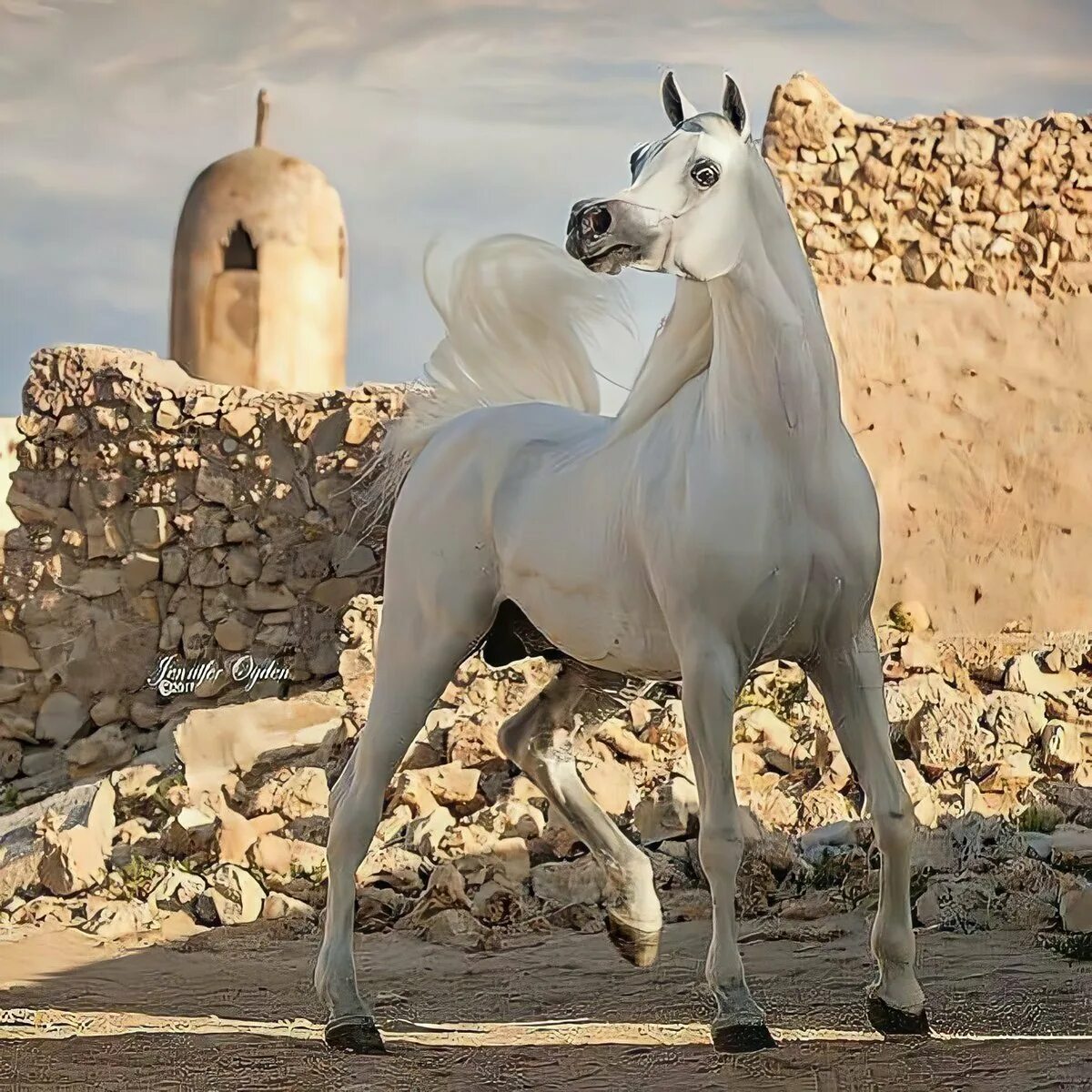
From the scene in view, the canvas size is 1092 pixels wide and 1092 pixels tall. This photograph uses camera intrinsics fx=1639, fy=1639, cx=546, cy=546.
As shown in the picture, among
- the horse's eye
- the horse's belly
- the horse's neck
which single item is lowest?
the horse's belly

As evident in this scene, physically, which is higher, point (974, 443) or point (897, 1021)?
point (974, 443)

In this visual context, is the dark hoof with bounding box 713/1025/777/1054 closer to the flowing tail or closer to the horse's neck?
the horse's neck

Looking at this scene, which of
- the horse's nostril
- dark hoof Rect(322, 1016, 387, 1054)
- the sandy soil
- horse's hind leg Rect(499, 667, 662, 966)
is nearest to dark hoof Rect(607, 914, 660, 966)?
horse's hind leg Rect(499, 667, 662, 966)

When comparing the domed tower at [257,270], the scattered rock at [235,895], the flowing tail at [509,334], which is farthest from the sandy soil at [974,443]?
the domed tower at [257,270]

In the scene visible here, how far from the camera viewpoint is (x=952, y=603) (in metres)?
8.57

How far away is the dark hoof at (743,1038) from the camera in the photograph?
3543mm

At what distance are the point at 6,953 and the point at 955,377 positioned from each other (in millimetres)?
5479

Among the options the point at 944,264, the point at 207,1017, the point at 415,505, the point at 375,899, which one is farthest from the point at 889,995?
the point at 944,264

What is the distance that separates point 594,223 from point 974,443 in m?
5.69

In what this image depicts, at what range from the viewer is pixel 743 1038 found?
354cm

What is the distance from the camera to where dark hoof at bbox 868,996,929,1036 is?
3.81m

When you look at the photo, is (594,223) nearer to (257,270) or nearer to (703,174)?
(703,174)

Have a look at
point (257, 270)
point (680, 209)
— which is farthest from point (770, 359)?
point (257, 270)

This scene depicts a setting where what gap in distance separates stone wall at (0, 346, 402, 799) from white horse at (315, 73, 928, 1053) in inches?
236
